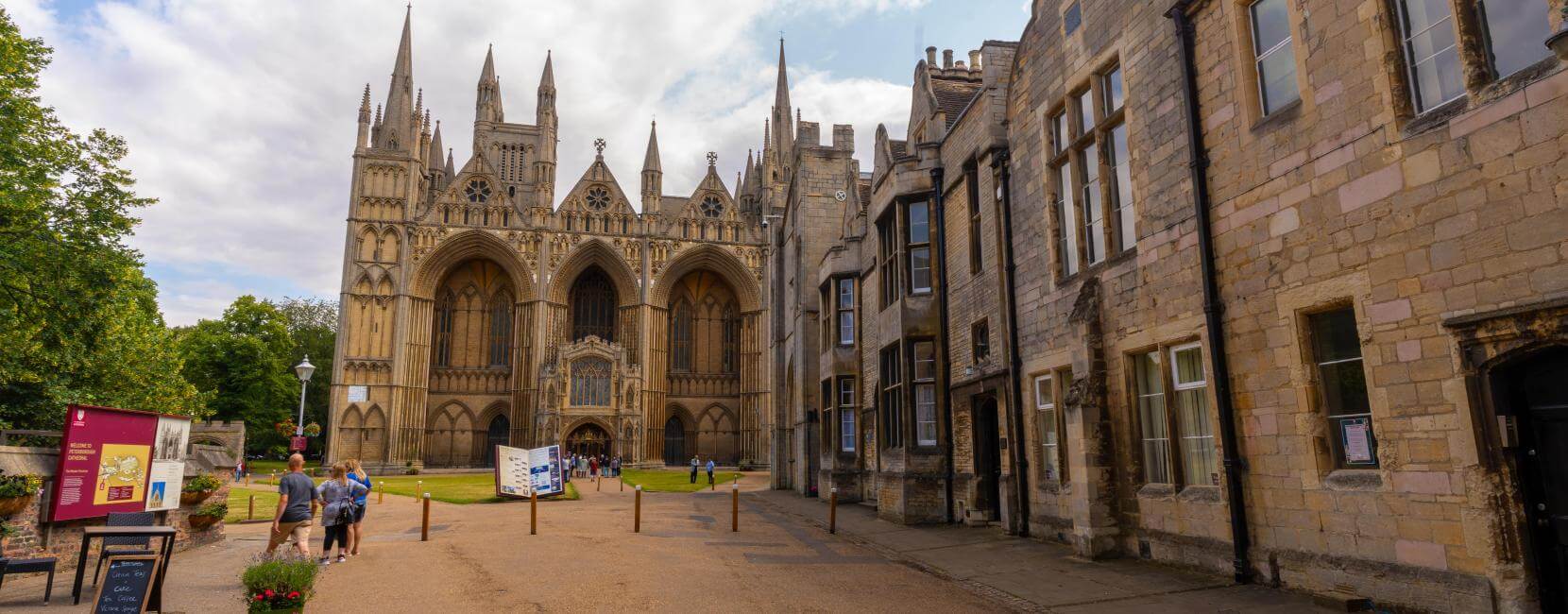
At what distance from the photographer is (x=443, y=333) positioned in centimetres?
5234

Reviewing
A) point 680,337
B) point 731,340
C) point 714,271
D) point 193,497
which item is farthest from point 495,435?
point 193,497

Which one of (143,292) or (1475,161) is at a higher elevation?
(143,292)

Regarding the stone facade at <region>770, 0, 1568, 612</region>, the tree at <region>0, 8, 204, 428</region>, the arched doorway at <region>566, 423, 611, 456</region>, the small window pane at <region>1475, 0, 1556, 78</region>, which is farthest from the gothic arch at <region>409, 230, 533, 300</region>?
the small window pane at <region>1475, 0, 1556, 78</region>

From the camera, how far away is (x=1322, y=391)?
683 centimetres

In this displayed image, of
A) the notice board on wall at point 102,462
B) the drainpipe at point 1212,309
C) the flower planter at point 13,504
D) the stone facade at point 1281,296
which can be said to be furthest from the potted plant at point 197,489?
the drainpipe at point 1212,309

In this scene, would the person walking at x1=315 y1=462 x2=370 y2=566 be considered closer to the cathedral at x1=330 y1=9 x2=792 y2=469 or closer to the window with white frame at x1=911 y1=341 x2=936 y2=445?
the window with white frame at x1=911 y1=341 x2=936 y2=445

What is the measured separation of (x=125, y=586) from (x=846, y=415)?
16.1m

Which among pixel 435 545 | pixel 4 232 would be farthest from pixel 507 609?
pixel 4 232

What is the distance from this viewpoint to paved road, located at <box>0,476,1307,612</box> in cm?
732

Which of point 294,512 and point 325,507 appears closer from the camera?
point 294,512

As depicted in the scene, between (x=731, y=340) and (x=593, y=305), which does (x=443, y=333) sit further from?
(x=731, y=340)

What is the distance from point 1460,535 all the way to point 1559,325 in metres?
1.59

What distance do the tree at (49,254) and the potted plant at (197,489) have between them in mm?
6588

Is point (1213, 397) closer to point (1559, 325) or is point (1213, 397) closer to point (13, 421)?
point (1559, 325)
